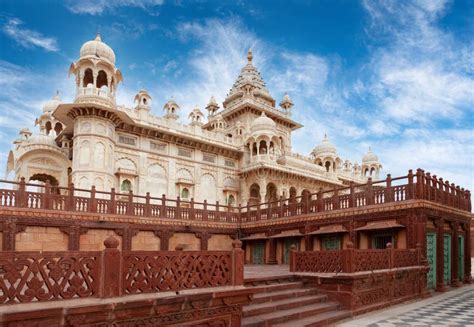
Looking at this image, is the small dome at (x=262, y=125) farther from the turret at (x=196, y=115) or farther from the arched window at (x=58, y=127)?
the arched window at (x=58, y=127)

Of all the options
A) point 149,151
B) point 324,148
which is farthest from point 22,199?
point 324,148


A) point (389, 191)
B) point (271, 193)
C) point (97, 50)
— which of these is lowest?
point (389, 191)

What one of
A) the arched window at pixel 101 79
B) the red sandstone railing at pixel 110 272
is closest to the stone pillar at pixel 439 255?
the red sandstone railing at pixel 110 272

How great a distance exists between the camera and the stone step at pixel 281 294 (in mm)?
8564

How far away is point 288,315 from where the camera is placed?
8.09m

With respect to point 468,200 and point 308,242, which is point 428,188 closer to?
point 468,200

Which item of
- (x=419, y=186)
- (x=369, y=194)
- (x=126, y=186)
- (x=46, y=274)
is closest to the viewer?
(x=46, y=274)

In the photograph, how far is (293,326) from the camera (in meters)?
7.66

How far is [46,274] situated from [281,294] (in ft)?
19.5

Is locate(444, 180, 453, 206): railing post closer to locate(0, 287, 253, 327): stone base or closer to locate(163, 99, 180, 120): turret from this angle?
locate(0, 287, 253, 327): stone base

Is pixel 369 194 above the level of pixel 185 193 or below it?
below

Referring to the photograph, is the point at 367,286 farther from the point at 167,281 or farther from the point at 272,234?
the point at 272,234

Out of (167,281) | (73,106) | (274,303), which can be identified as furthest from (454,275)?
(73,106)

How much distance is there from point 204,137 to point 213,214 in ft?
24.1
